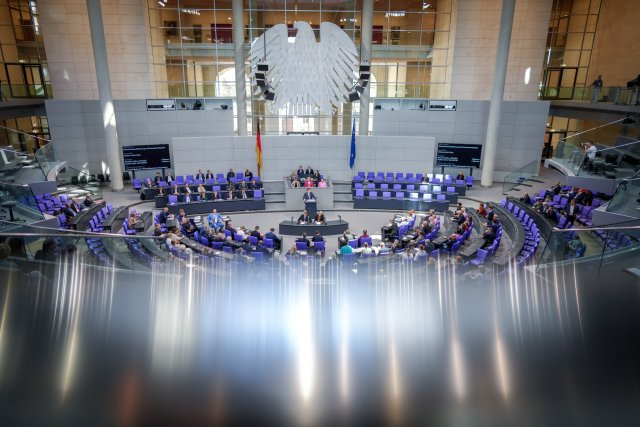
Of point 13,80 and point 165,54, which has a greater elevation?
point 165,54

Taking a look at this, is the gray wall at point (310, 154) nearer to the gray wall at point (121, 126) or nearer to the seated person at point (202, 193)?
the gray wall at point (121, 126)

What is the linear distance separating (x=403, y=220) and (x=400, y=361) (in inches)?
409

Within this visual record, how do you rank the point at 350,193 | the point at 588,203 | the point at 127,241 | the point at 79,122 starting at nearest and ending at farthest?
the point at 127,241
the point at 588,203
the point at 350,193
the point at 79,122

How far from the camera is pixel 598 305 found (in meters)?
5.33

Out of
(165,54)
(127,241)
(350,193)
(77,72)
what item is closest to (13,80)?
(77,72)

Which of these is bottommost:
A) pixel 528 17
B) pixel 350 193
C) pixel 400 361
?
pixel 350 193

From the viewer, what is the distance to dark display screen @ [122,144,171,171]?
65.7 feet

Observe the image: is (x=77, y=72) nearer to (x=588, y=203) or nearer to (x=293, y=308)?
(x=293, y=308)

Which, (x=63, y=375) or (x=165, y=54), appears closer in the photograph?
(x=63, y=375)

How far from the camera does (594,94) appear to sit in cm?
1938

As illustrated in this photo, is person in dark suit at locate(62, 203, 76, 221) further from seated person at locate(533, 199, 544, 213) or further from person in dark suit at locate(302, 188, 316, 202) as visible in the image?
seated person at locate(533, 199, 544, 213)

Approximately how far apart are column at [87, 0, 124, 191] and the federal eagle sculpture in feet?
22.1

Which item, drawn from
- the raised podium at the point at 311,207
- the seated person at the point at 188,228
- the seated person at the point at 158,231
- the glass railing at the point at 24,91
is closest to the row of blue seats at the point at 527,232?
the raised podium at the point at 311,207

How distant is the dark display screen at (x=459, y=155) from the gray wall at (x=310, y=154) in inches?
44.2
